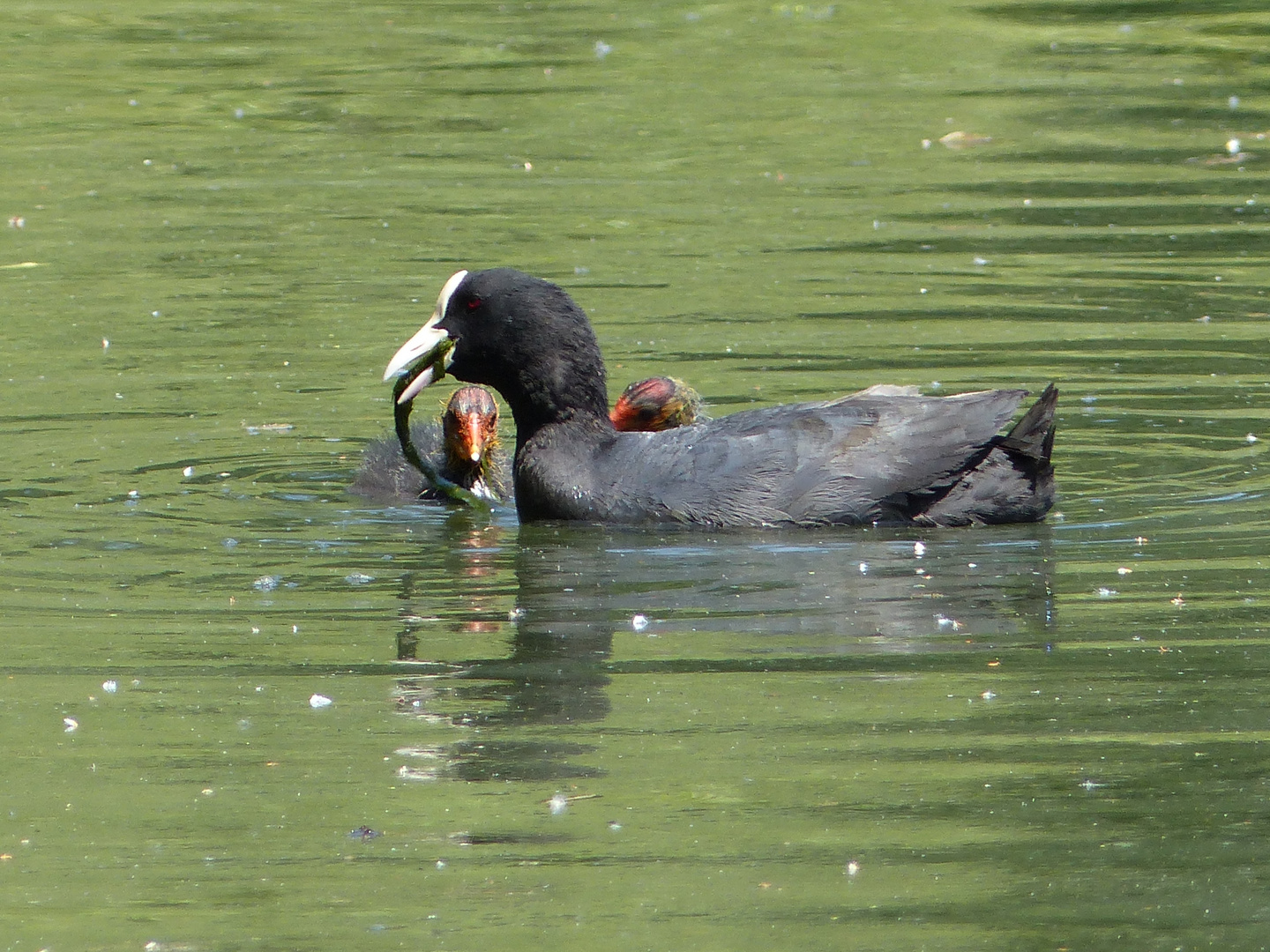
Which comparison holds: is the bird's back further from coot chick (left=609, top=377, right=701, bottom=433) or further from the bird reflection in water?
coot chick (left=609, top=377, right=701, bottom=433)

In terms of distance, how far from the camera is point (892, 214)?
15.6 meters

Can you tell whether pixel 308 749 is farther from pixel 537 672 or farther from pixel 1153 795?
pixel 1153 795

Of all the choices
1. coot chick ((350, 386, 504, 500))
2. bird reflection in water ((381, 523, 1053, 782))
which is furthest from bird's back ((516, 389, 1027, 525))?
coot chick ((350, 386, 504, 500))

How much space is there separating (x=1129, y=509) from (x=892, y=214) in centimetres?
657

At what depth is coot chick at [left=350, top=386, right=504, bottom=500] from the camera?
1007 centimetres

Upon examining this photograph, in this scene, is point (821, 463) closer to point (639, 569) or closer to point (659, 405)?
point (639, 569)

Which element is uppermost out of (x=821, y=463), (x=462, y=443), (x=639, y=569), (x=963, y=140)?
(x=963, y=140)

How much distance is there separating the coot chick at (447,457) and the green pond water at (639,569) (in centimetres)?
19

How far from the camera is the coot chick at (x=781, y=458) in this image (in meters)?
9.02

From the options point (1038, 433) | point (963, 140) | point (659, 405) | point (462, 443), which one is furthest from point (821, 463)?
point (963, 140)

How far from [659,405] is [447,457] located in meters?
1.03

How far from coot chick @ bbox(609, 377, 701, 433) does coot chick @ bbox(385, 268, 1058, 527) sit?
0.90 meters

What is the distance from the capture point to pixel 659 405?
10.6m

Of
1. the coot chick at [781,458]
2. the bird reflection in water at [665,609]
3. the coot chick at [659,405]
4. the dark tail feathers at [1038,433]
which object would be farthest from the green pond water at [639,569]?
the coot chick at [659,405]
